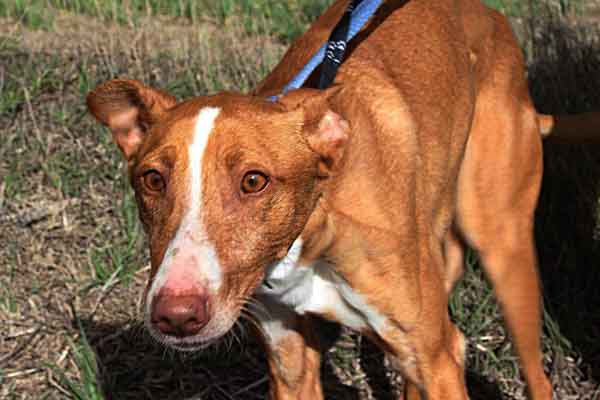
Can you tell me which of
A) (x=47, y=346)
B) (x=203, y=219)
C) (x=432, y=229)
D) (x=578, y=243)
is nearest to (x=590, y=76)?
(x=578, y=243)

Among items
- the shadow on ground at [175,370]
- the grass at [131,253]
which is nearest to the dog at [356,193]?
the grass at [131,253]

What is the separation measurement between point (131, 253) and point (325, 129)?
7.60 ft

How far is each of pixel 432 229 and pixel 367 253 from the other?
18.9 inches

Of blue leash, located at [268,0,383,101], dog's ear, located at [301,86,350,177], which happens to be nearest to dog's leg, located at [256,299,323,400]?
dog's ear, located at [301,86,350,177]

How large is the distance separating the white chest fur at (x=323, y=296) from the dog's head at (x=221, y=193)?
38 cm

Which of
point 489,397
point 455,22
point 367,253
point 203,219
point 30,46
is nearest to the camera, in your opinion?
point 203,219

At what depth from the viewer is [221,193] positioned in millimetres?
3051

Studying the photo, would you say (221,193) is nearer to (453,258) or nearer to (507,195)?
(507,195)

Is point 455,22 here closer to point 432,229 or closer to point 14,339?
point 432,229

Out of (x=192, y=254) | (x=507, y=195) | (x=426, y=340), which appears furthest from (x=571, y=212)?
(x=192, y=254)

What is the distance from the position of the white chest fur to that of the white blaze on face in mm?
721

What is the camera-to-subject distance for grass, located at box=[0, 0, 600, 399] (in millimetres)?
5098

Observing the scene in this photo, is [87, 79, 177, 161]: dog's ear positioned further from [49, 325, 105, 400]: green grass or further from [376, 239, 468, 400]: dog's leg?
[49, 325, 105, 400]: green grass

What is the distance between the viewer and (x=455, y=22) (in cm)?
453
